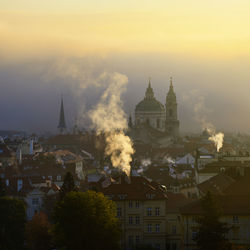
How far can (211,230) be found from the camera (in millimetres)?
40406

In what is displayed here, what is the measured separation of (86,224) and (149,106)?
467 feet

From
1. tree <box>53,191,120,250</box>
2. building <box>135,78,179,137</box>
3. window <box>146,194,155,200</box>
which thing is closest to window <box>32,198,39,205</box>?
window <box>146,194,155,200</box>

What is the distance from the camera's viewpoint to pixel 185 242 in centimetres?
4588

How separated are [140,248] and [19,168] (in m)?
40.5

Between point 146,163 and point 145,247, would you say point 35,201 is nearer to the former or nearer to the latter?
point 145,247

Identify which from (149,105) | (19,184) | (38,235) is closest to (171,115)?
(149,105)

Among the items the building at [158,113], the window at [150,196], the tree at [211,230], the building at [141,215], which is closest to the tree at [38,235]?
the building at [141,215]

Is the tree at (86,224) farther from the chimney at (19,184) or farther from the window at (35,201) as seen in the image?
the chimney at (19,184)

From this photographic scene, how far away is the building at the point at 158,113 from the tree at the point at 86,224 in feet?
425

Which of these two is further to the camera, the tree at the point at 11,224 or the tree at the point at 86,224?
the tree at the point at 11,224

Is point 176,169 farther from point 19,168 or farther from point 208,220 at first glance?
point 208,220

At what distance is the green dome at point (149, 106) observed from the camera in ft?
605

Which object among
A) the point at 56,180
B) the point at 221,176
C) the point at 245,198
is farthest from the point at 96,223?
the point at 56,180

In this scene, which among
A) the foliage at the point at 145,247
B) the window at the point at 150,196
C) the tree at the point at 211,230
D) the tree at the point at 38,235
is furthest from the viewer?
the tree at the point at 38,235
